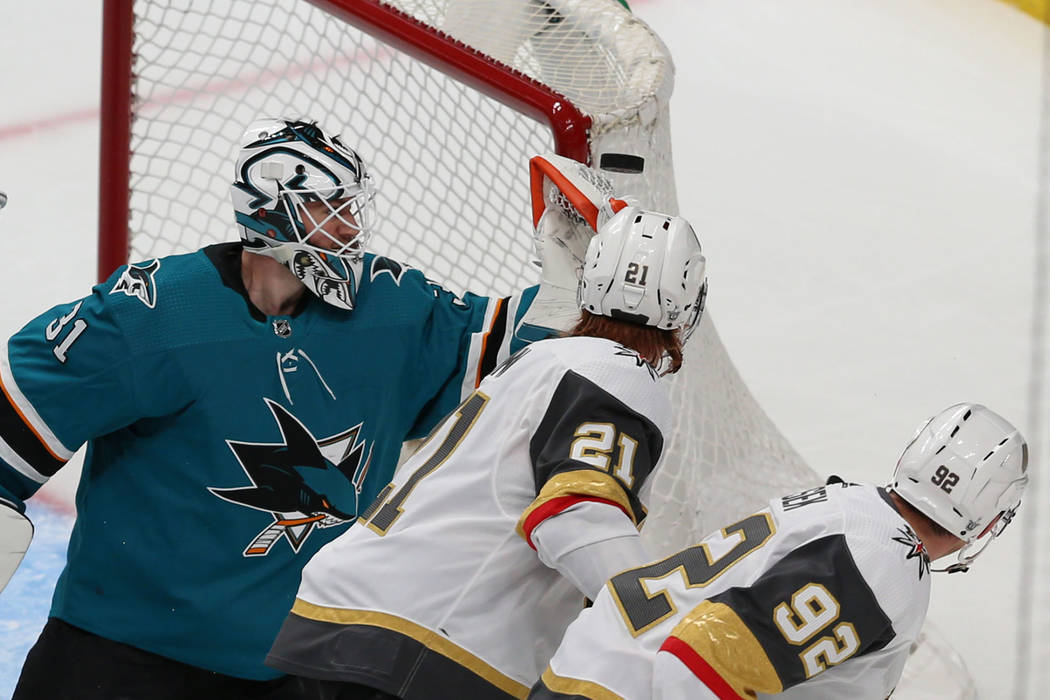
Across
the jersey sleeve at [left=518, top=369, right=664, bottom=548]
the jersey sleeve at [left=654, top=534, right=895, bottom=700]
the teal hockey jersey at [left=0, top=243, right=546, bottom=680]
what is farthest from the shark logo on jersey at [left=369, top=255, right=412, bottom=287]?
the jersey sleeve at [left=654, top=534, right=895, bottom=700]

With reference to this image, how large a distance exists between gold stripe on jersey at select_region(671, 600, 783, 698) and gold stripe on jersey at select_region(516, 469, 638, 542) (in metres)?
0.17

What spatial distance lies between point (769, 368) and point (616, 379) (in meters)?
2.54

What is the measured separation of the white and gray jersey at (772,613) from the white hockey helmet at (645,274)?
0.28 metres

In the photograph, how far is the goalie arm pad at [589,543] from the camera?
1433mm

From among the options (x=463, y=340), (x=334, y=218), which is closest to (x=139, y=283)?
(x=334, y=218)

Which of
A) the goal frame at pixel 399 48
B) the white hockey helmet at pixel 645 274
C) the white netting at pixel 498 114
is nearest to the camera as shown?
the white hockey helmet at pixel 645 274

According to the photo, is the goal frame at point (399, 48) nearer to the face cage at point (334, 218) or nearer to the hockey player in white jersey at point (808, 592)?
the face cage at point (334, 218)

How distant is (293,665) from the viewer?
1.57 metres

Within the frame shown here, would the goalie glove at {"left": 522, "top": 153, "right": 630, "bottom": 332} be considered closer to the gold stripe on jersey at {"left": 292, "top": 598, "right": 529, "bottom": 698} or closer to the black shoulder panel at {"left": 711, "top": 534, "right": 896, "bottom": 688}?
the gold stripe on jersey at {"left": 292, "top": 598, "right": 529, "bottom": 698}

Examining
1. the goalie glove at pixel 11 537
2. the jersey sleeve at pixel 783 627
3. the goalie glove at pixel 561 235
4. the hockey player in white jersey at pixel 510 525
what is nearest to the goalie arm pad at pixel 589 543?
the hockey player in white jersey at pixel 510 525

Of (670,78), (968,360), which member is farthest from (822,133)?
(670,78)

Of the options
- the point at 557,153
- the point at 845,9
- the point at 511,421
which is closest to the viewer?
the point at 511,421

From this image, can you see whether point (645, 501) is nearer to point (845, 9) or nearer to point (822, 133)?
point (822, 133)

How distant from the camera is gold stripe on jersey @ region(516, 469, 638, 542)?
56.4 inches
